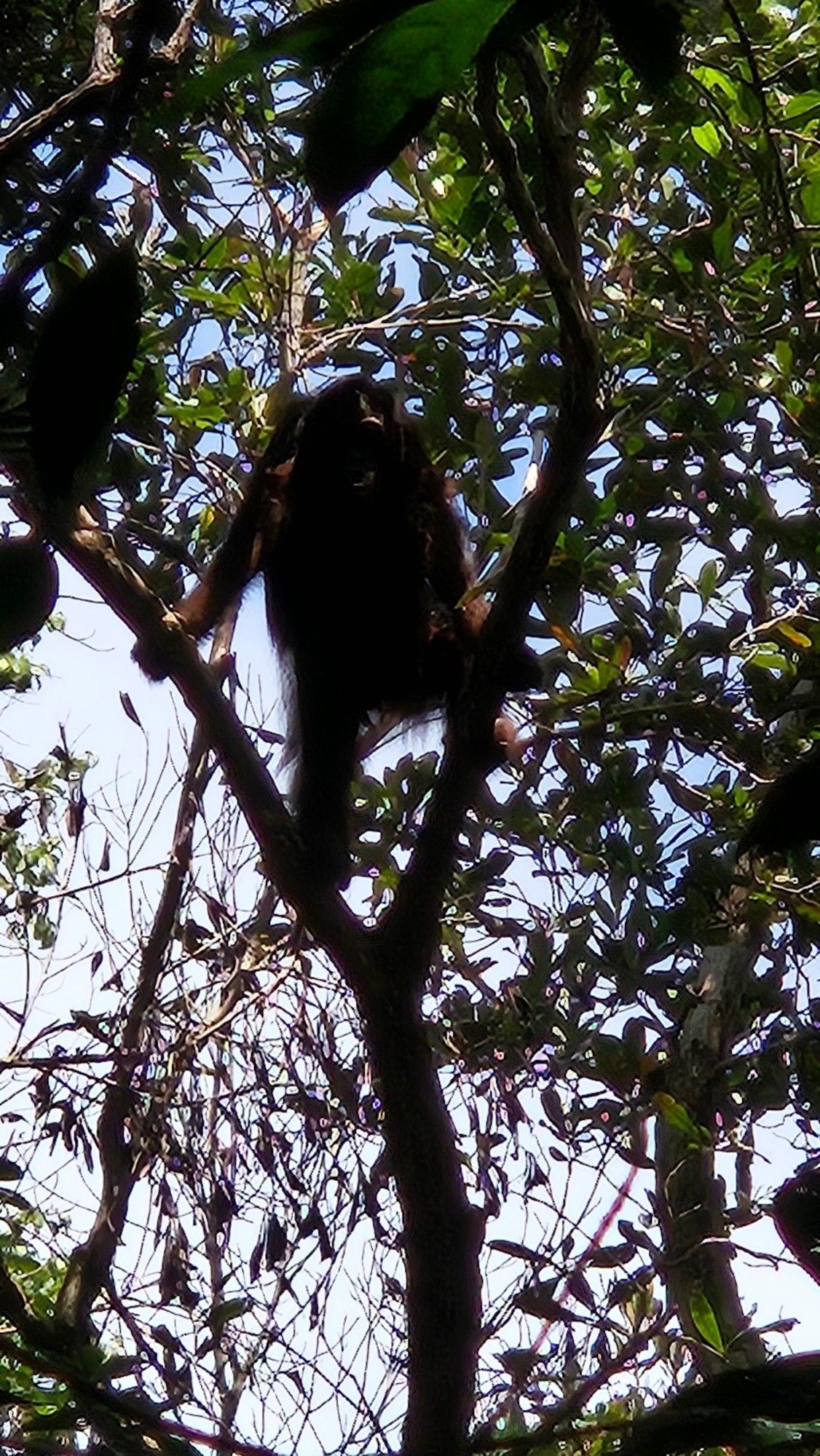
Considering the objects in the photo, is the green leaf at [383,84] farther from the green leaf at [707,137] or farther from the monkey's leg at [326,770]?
the green leaf at [707,137]

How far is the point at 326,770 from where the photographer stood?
11.7ft

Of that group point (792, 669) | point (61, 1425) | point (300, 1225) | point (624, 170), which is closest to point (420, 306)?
point (624, 170)

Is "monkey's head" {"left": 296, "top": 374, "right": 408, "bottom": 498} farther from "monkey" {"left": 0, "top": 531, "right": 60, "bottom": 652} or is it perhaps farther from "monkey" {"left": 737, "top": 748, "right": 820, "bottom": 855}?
"monkey" {"left": 737, "top": 748, "right": 820, "bottom": 855}

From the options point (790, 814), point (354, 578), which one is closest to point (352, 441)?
point (354, 578)

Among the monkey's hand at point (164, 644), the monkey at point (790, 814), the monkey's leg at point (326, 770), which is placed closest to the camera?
the monkey at point (790, 814)

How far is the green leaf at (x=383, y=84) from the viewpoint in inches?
15.1

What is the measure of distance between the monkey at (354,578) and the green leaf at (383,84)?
3125mm

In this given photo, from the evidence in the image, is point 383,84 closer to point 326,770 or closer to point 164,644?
point 164,644

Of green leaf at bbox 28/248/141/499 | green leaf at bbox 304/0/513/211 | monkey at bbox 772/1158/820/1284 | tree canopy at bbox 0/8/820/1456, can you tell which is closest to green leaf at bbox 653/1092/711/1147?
tree canopy at bbox 0/8/820/1456

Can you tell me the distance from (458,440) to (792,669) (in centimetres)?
111

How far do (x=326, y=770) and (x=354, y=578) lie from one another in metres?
0.48

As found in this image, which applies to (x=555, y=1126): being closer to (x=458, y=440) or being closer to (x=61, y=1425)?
(x=458, y=440)

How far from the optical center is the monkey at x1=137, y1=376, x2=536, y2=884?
3.66 m

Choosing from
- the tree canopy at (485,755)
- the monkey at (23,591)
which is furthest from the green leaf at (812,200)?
the monkey at (23,591)
